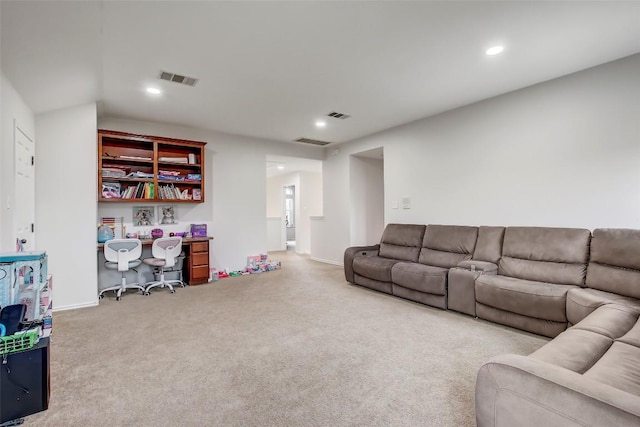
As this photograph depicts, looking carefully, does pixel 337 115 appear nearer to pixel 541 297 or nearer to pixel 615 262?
pixel 541 297

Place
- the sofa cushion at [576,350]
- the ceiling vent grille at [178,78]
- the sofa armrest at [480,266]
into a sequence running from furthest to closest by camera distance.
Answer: the sofa armrest at [480,266] < the ceiling vent grille at [178,78] < the sofa cushion at [576,350]

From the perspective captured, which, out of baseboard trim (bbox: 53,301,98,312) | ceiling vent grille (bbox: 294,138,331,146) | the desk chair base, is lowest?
baseboard trim (bbox: 53,301,98,312)

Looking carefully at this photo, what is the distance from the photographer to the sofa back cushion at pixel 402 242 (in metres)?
4.55

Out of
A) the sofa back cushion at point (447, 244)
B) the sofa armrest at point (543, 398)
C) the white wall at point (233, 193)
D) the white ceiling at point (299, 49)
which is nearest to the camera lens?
the sofa armrest at point (543, 398)

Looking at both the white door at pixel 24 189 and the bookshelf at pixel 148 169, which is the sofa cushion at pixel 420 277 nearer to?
the bookshelf at pixel 148 169

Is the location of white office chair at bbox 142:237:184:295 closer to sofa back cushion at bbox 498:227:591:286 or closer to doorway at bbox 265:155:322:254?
doorway at bbox 265:155:322:254

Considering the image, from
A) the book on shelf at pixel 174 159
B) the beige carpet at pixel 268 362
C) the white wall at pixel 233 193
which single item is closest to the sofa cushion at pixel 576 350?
the beige carpet at pixel 268 362

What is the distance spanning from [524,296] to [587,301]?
46 cm

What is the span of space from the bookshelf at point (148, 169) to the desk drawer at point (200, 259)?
2.95 feet

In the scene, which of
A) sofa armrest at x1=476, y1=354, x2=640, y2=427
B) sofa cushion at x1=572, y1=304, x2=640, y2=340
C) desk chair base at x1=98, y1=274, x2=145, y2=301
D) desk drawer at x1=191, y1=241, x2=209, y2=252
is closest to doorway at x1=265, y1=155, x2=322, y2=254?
desk drawer at x1=191, y1=241, x2=209, y2=252

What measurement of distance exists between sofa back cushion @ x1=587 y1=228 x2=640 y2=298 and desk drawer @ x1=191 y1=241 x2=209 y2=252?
4.83m

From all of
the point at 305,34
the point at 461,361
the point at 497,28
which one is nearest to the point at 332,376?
the point at 461,361

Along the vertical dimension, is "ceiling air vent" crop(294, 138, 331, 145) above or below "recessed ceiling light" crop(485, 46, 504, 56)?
above

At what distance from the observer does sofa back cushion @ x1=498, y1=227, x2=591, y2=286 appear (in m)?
3.02
